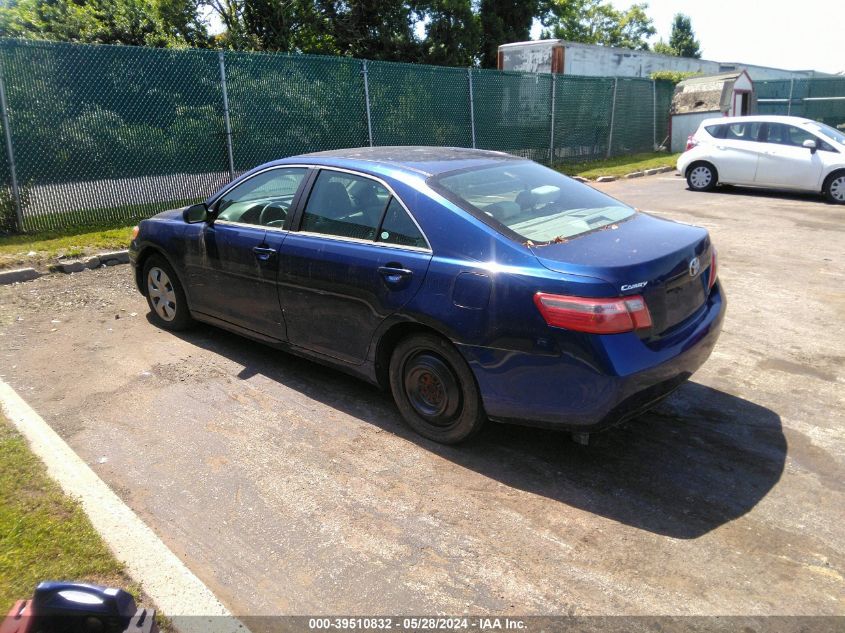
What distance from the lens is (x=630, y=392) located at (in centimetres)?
329

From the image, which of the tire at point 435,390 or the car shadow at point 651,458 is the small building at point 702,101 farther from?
the tire at point 435,390

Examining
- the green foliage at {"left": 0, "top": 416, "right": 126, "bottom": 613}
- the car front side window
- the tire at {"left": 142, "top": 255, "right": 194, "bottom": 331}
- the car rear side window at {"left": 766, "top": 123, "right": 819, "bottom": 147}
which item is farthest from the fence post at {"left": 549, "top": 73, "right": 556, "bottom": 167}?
the green foliage at {"left": 0, "top": 416, "right": 126, "bottom": 613}

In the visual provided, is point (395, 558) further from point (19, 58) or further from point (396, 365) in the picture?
point (19, 58)

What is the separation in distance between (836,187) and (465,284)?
1198 centimetres

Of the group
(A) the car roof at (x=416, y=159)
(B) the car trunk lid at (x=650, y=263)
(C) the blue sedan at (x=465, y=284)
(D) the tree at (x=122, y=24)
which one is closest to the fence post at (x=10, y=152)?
(C) the blue sedan at (x=465, y=284)

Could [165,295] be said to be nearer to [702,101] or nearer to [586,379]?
[586,379]

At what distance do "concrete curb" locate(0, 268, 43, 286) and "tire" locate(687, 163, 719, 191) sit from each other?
1267 centimetres

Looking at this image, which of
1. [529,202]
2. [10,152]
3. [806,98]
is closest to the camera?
[529,202]

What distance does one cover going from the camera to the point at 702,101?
2172 centimetres

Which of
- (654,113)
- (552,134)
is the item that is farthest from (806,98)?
(552,134)

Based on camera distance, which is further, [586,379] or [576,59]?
[576,59]

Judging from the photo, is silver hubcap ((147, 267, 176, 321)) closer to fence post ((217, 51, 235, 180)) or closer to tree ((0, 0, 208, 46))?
fence post ((217, 51, 235, 180))

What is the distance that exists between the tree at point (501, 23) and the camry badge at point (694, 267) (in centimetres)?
2708

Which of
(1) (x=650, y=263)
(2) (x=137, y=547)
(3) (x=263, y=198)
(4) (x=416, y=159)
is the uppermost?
(4) (x=416, y=159)
